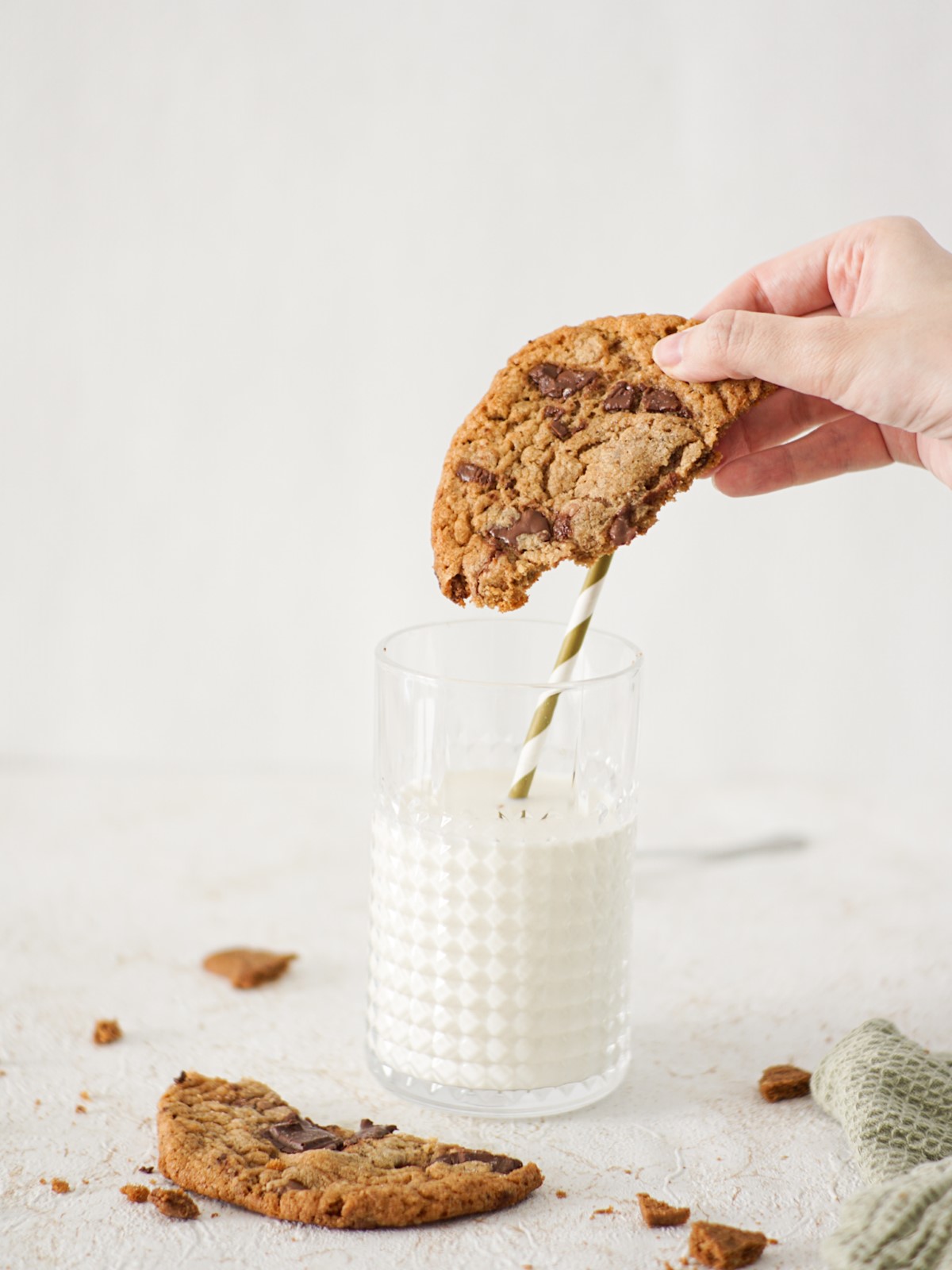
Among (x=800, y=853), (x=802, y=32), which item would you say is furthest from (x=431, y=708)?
(x=802, y=32)

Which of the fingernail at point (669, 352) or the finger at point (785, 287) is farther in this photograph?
the finger at point (785, 287)

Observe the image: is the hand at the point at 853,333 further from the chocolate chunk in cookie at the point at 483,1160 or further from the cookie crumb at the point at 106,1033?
the cookie crumb at the point at 106,1033

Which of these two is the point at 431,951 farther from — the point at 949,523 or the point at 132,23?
the point at 132,23

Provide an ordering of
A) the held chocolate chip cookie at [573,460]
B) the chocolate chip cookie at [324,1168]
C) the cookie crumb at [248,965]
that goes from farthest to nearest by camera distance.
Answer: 1. the cookie crumb at [248,965]
2. the held chocolate chip cookie at [573,460]
3. the chocolate chip cookie at [324,1168]

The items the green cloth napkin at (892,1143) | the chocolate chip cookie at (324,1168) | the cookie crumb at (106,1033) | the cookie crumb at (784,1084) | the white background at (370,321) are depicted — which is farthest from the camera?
the white background at (370,321)

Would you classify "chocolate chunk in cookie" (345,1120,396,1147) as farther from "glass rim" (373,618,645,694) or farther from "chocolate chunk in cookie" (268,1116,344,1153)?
"glass rim" (373,618,645,694)

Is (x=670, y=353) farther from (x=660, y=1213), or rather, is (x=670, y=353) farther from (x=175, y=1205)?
(x=175, y=1205)

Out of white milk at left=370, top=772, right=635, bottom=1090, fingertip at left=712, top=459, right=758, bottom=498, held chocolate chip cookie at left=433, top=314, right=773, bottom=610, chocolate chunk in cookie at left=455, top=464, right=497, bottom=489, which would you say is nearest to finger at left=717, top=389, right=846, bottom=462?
fingertip at left=712, top=459, right=758, bottom=498

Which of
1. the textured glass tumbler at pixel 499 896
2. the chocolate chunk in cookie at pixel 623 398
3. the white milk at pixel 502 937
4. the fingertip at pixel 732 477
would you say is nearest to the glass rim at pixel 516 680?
the textured glass tumbler at pixel 499 896
